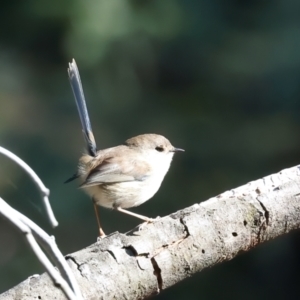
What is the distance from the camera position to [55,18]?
3895mm

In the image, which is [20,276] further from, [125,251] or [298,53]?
[125,251]

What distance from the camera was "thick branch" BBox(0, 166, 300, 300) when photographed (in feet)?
5.35

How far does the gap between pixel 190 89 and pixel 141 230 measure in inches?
93.7

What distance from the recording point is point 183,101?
407 centimetres

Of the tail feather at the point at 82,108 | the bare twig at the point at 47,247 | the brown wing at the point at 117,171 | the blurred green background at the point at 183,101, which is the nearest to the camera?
the bare twig at the point at 47,247

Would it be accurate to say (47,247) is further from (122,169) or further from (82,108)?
(82,108)

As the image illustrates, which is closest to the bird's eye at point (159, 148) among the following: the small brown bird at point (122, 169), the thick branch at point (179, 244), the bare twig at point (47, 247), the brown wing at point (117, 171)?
the small brown bird at point (122, 169)

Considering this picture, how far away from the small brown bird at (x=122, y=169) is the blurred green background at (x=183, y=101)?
975 millimetres

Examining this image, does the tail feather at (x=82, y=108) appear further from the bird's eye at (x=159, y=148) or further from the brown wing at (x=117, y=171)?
the bird's eye at (x=159, y=148)

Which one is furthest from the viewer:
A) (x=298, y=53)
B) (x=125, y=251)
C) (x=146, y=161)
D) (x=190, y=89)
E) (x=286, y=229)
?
(x=190, y=89)

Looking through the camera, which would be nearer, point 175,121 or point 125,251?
point 125,251

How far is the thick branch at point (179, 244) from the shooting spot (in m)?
1.63

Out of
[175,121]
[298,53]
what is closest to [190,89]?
[175,121]

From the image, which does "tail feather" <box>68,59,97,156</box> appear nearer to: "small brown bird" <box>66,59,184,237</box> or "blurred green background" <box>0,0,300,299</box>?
"small brown bird" <box>66,59,184,237</box>
